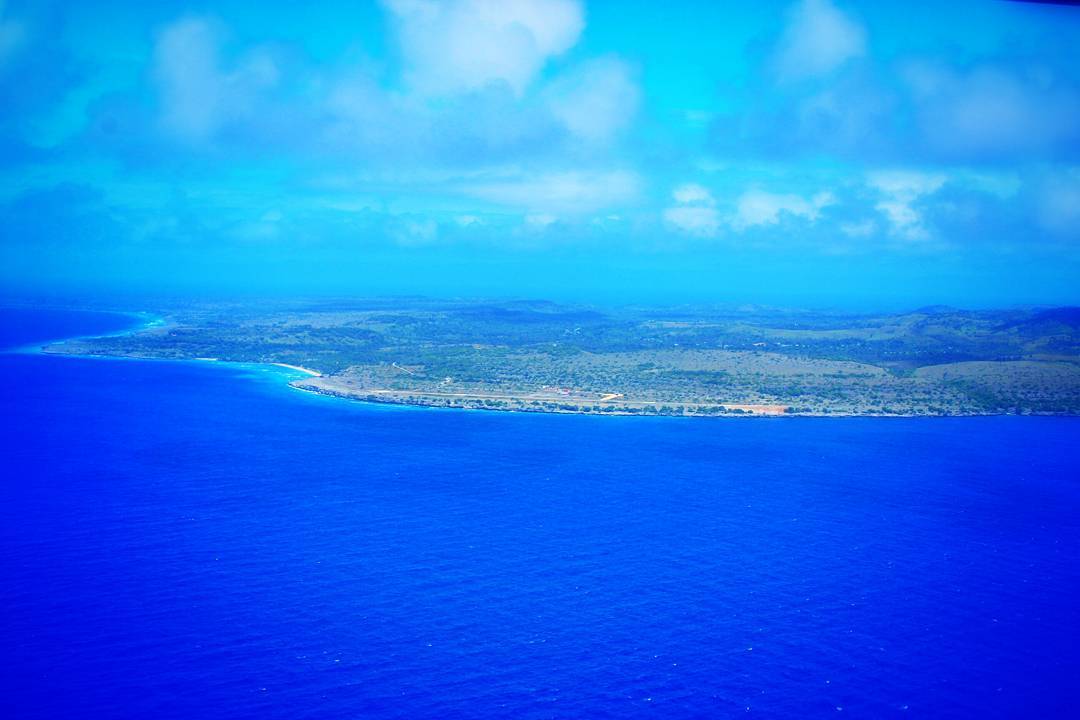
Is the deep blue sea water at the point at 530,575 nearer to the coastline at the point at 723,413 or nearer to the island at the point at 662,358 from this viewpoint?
the coastline at the point at 723,413

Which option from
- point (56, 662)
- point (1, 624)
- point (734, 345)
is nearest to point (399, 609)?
point (56, 662)

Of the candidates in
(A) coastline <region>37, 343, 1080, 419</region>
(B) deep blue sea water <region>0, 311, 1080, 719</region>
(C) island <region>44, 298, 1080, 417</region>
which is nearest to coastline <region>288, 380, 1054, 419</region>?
(A) coastline <region>37, 343, 1080, 419</region>

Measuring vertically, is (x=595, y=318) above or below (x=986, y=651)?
above

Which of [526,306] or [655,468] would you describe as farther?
[526,306]

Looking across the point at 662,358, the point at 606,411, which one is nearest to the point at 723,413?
the point at 606,411

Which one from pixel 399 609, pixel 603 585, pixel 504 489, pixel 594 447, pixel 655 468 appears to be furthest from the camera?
pixel 594 447

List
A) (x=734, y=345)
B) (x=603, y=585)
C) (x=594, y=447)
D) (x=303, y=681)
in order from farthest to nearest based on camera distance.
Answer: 1. (x=734, y=345)
2. (x=594, y=447)
3. (x=603, y=585)
4. (x=303, y=681)

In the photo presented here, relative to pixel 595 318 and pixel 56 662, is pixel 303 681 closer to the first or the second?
pixel 56 662
